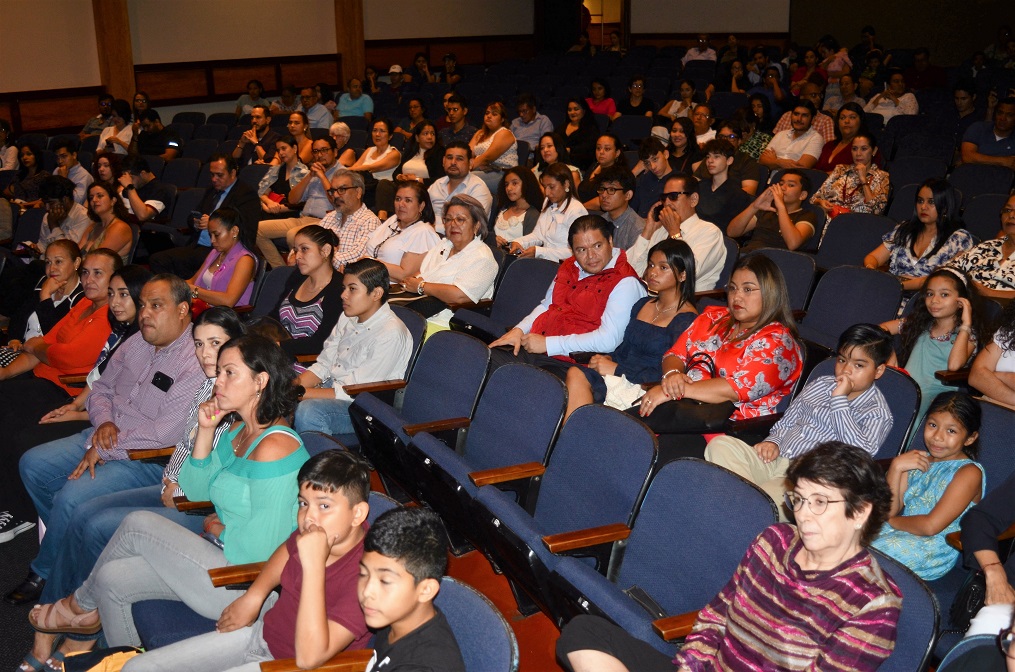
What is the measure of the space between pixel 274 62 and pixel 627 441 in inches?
444

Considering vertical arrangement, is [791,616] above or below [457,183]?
below

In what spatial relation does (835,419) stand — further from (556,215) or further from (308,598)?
(556,215)

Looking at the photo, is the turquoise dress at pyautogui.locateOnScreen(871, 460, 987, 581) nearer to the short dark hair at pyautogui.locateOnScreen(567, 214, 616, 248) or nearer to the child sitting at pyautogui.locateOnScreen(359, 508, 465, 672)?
the child sitting at pyautogui.locateOnScreen(359, 508, 465, 672)

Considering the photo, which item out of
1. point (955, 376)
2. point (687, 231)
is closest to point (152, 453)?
point (687, 231)

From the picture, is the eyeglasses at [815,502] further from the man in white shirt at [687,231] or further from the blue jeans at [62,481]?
the man in white shirt at [687,231]

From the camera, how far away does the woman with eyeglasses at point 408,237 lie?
480 cm

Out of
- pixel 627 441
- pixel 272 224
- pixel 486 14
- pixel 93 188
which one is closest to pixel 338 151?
pixel 272 224

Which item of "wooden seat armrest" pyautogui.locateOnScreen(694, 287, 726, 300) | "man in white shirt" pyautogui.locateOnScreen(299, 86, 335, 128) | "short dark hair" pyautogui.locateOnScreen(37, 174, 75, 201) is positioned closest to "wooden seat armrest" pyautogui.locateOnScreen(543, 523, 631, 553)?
"wooden seat armrest" pyautogui.locateOnScreen(694, 287, 726, 300)

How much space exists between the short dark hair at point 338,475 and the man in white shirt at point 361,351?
1284mm

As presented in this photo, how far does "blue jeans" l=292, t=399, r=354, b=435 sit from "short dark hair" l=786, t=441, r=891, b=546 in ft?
6.18

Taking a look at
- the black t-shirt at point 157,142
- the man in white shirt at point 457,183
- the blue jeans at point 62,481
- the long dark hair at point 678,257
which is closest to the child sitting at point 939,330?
the long dark hair at point 678,257

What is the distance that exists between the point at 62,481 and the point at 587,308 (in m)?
2.08

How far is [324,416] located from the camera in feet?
10.9

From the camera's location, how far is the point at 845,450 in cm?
183
